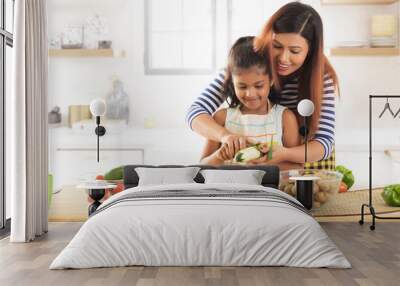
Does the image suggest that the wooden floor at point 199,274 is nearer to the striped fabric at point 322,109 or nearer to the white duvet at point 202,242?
the white duvet at point 202,242

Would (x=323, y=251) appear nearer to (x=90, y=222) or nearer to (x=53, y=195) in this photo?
(x=90, y=222)

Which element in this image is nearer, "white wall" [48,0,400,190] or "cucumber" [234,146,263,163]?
"cucumber" [234,146,263,163]

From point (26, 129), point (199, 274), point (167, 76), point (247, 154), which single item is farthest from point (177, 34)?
point (199, 274)

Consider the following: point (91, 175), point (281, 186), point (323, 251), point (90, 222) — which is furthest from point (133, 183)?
point (323, 251)

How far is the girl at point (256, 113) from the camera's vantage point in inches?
288

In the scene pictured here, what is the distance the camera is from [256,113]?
732 cm

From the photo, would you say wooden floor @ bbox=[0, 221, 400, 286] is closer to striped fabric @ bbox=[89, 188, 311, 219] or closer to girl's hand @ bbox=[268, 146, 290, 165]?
striped fabric @ bbox=[89, 188, 311, 219]

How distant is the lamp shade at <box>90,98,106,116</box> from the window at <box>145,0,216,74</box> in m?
0.69

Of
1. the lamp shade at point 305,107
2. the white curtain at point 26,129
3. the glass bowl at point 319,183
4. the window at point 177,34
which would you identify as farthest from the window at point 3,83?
the lamp shade at point 305,107

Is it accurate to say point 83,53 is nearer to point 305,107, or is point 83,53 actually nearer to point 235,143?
point 235,143

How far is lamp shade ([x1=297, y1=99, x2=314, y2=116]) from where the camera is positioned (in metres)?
7.09

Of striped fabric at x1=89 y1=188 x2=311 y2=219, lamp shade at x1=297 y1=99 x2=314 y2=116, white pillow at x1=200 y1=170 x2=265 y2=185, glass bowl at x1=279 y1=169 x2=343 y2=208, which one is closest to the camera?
striped fabric at x1=89 y1=188 x2=311 y2=219

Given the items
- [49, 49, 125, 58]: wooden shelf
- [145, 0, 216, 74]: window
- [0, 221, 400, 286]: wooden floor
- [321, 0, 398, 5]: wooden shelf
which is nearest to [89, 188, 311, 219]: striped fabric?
[0, 221, 400, 286]: wooden floor

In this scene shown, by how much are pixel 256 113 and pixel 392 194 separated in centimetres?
184
